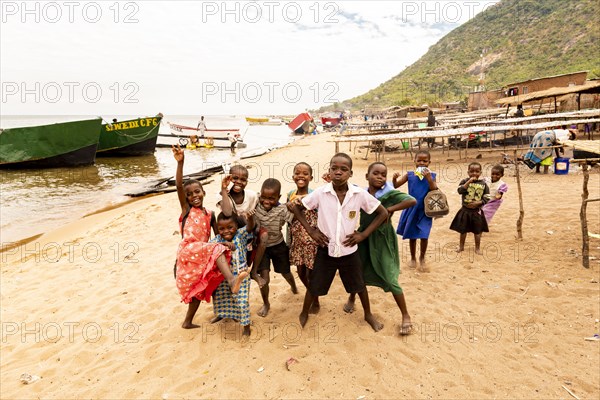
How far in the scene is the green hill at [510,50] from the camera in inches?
1662

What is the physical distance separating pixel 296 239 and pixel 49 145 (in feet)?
64.2

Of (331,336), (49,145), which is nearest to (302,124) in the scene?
(49,145)

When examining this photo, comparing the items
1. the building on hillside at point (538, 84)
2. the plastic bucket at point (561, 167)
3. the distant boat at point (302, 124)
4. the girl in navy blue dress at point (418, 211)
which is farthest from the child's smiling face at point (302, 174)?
the distant boat at point (302, 124)

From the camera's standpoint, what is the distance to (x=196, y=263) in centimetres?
288

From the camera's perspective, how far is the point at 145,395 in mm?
2520

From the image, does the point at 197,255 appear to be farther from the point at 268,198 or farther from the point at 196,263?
the point at 268,198

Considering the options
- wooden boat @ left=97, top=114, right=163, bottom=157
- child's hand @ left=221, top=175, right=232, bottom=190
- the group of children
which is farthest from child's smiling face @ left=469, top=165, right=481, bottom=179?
wooden boat @ left=97, top=114, right=163, bottom=157

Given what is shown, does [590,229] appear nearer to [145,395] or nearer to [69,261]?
[145,395]

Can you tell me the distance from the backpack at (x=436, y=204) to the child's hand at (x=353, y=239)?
60.7 inches

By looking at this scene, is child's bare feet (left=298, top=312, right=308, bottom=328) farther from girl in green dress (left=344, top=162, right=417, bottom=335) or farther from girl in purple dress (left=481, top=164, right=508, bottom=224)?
girl in purple dress (left=481, top=164, right=508, bottom=224)

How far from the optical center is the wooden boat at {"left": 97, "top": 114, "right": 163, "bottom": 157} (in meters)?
21.4

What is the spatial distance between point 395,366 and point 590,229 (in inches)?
193

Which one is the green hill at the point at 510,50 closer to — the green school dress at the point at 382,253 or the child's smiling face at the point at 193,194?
the green school dress at the point at 382,253

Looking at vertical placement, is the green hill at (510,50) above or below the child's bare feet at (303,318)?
above
